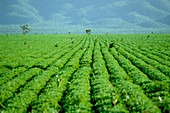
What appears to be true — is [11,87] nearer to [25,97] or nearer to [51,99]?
[25,97]

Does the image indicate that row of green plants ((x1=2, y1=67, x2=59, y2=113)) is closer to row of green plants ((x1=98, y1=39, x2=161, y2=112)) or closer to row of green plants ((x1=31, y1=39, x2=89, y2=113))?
row of green plants ((x1=31, y1=39, x2=89, y2=113))

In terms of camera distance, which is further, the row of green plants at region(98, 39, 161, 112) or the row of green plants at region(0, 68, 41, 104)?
the row of green plants at region(0, 68, 41, 104)

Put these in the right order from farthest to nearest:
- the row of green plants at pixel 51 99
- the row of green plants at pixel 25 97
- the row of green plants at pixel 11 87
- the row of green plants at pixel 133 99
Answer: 1. the row of green plants at pixel 11 87
2. the row of green plants at pixel 25 97
3. the row of green plants at pixel 51 99
4. the row of green plants at pixel 133 99

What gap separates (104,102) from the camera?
9172 mm

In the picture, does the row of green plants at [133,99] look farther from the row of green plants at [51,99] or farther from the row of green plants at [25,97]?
the row of green plants at [25,97]

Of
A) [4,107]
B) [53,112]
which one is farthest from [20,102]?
[53,112]

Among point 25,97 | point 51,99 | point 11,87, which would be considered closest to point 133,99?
point 51,99

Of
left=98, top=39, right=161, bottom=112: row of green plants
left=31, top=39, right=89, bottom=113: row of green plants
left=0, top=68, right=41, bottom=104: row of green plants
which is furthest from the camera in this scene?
left=0, top=68, right=41, bottom=104: row of green plants

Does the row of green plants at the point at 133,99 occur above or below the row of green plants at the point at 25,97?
above

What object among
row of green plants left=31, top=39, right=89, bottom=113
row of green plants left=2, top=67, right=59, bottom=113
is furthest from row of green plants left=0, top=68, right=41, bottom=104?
row of green plants left=31, top=39, right=89, bottom=113

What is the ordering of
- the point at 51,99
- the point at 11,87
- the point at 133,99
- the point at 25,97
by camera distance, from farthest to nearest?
the point at 11,87 < the point at 25,97 < the point at 51,99 < the point at 133,99

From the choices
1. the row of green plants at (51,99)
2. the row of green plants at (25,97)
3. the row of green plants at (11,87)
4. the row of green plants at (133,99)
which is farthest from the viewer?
the row of green plants at (11,87)

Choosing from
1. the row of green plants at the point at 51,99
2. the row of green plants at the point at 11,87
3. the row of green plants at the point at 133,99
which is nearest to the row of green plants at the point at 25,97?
the row of green plants at the point at 51,99

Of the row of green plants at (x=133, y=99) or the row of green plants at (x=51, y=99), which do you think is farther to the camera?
the row of green plants at (x=51, y=99)
